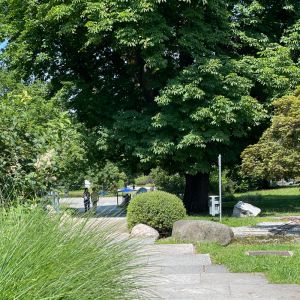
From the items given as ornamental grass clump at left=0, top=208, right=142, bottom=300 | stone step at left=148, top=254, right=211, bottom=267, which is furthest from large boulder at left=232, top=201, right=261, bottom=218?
ornamental grass clump at left=0, top=208, right=142, bottom=300

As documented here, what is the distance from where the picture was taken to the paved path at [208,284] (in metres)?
7.68

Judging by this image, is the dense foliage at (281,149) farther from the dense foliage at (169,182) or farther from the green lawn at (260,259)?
the dense foliage at (169,182)

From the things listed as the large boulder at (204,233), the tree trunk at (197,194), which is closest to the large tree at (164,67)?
the tree trunk at (197,194)

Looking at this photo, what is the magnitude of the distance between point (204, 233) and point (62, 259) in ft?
32.0

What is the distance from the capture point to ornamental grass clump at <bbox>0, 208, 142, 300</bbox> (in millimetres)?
3648

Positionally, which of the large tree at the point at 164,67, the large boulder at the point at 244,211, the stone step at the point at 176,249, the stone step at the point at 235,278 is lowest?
the large boulder at the point at 244,211

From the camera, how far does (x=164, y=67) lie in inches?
774

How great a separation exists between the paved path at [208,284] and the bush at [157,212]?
4464 mm

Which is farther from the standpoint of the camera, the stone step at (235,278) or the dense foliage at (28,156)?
the stone step at (235,278)

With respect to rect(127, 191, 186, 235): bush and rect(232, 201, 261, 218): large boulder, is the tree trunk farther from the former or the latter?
rect(127, 191, 186, 235): bush

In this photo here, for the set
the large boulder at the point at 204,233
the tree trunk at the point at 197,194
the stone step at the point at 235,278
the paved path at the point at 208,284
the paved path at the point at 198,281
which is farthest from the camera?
the tree trunk at the point at 197,194

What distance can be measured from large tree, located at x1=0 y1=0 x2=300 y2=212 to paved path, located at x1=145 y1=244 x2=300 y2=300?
9770mm

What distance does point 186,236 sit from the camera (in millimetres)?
13742

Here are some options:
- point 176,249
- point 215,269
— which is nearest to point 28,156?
point 215,269
